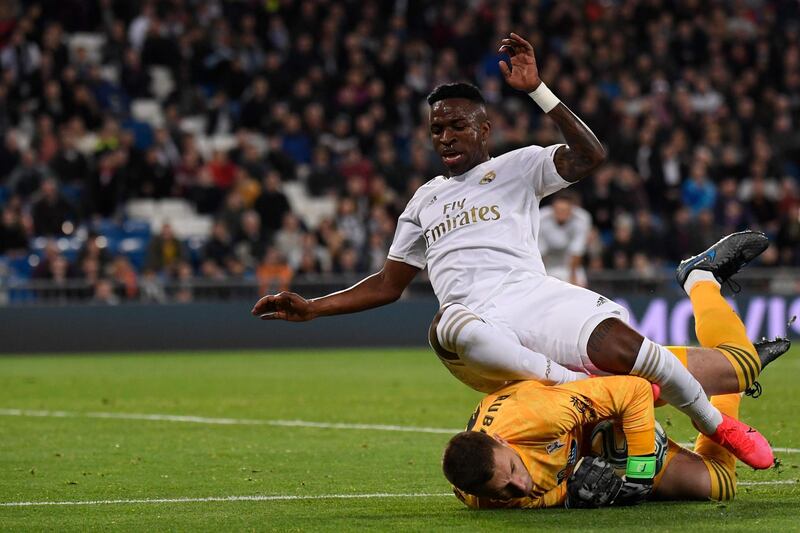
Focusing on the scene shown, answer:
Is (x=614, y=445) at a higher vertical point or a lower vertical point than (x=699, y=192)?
lower

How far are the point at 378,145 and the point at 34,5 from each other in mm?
6205

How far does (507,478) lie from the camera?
6.29 metres

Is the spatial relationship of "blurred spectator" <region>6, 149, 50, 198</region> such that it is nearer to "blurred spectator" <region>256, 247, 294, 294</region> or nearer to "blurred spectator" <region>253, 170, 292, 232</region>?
"blurred spectator" <region>253, 170, 292, 232</region>

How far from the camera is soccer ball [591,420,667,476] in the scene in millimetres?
6789

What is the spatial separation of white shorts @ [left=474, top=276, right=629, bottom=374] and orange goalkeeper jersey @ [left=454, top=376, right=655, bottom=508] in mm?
306

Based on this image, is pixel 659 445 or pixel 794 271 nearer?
pixel 659 445

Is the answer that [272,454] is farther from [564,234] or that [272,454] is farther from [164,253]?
[164,253]

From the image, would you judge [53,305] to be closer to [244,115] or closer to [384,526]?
[244,115]

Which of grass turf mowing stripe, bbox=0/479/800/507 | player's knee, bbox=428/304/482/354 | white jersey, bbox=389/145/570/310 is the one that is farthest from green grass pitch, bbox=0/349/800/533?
white jersey, bbox=389/145/570/310

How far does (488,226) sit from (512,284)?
33 centimetres

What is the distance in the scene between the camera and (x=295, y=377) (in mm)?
16484

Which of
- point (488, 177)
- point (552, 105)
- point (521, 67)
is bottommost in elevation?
point (488, 177)

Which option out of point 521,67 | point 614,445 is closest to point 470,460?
point 614,445

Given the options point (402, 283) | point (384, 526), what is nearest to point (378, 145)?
point (402, 283)
